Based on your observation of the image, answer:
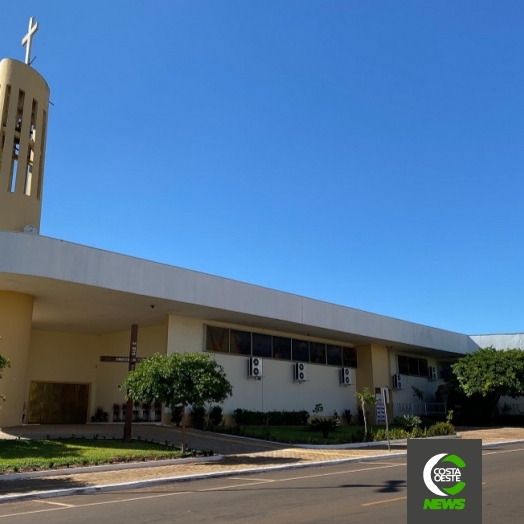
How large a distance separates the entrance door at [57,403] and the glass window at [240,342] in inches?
361

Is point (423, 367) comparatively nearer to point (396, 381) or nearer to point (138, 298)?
point (396, 381)

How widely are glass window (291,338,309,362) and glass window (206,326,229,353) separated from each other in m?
5.18

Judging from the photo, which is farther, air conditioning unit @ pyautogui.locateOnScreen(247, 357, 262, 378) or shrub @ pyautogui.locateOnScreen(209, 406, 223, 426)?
air conditioning unit @ pyautogui.locateOnScreen(247, 357, 262, 378)

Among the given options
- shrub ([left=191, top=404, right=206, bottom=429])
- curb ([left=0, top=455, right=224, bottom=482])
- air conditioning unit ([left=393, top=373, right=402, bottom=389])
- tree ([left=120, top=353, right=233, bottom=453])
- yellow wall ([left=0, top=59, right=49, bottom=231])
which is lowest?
curb ([left=0, top=455, right=224, bottom=482])

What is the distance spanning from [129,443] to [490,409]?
89.7 ft

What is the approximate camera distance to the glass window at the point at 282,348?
3141 centimetres

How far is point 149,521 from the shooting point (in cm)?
864

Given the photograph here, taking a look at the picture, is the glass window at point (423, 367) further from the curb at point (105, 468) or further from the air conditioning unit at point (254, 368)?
the curb at point (105, 468)

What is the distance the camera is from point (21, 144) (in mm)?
24266

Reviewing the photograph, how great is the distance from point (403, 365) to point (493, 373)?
7.15 meters

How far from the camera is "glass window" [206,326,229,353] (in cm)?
2805

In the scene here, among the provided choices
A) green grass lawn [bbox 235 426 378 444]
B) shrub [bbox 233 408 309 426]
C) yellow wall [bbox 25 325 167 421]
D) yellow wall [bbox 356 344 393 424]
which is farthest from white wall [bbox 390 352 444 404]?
yellow wall [bbox 25 325 167 421]

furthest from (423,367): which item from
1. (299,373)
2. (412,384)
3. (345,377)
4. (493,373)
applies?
(299,373)

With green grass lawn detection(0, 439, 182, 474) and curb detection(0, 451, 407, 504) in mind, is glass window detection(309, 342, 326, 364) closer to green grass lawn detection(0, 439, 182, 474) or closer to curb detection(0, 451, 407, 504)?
green grass lawn detection(0, 439, 182, 474)
